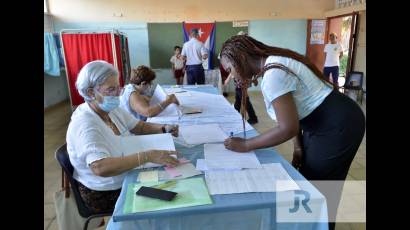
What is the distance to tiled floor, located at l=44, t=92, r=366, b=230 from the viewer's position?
200 cm

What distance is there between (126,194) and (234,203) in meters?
0.34

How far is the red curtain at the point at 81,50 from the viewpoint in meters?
→ 3.90

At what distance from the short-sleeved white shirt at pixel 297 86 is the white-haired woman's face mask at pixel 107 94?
639mm

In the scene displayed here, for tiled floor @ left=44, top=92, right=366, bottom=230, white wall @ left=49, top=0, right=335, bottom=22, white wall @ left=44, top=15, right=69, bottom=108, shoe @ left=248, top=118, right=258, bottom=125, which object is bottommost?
tiled floor @ left=44, top=92, right=366, bottom=230

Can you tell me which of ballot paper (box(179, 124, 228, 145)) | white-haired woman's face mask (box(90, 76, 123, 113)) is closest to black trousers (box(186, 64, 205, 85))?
ballot paper (box(179, 124, 228, 145))

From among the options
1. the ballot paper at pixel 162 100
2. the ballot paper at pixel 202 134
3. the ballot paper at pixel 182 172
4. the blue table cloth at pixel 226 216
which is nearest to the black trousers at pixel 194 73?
the ballot paper at pixel 162 100

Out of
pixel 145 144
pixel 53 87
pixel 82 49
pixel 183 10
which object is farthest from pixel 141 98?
pixel 183 10

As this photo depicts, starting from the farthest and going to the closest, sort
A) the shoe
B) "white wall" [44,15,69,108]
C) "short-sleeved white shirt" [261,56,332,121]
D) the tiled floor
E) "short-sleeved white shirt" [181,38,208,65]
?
"white wall" [44,15,69,108] < "short-sleeved white shirt" [181,38,208,65] < the shoe < the tiled floor < "short-sleeved white shirt" [261,56,332,121]

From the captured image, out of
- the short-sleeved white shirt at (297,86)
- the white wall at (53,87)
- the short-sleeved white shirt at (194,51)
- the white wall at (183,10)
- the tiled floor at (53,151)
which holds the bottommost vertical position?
the tiled floor at (53,151)

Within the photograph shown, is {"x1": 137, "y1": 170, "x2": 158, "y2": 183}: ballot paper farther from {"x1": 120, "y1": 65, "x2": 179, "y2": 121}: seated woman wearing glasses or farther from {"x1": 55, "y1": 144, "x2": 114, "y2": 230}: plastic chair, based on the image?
{"x1": 120, "y1": 65, "x2": 179, "y2": 121}: seated woman wearing glasses

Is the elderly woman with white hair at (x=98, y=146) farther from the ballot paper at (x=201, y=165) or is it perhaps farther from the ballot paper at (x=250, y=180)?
the ballot paper at (x=250, y=180)

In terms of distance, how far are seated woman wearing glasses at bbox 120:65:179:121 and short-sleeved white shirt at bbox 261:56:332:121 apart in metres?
1.08

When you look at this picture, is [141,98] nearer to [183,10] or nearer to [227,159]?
[227,159]
